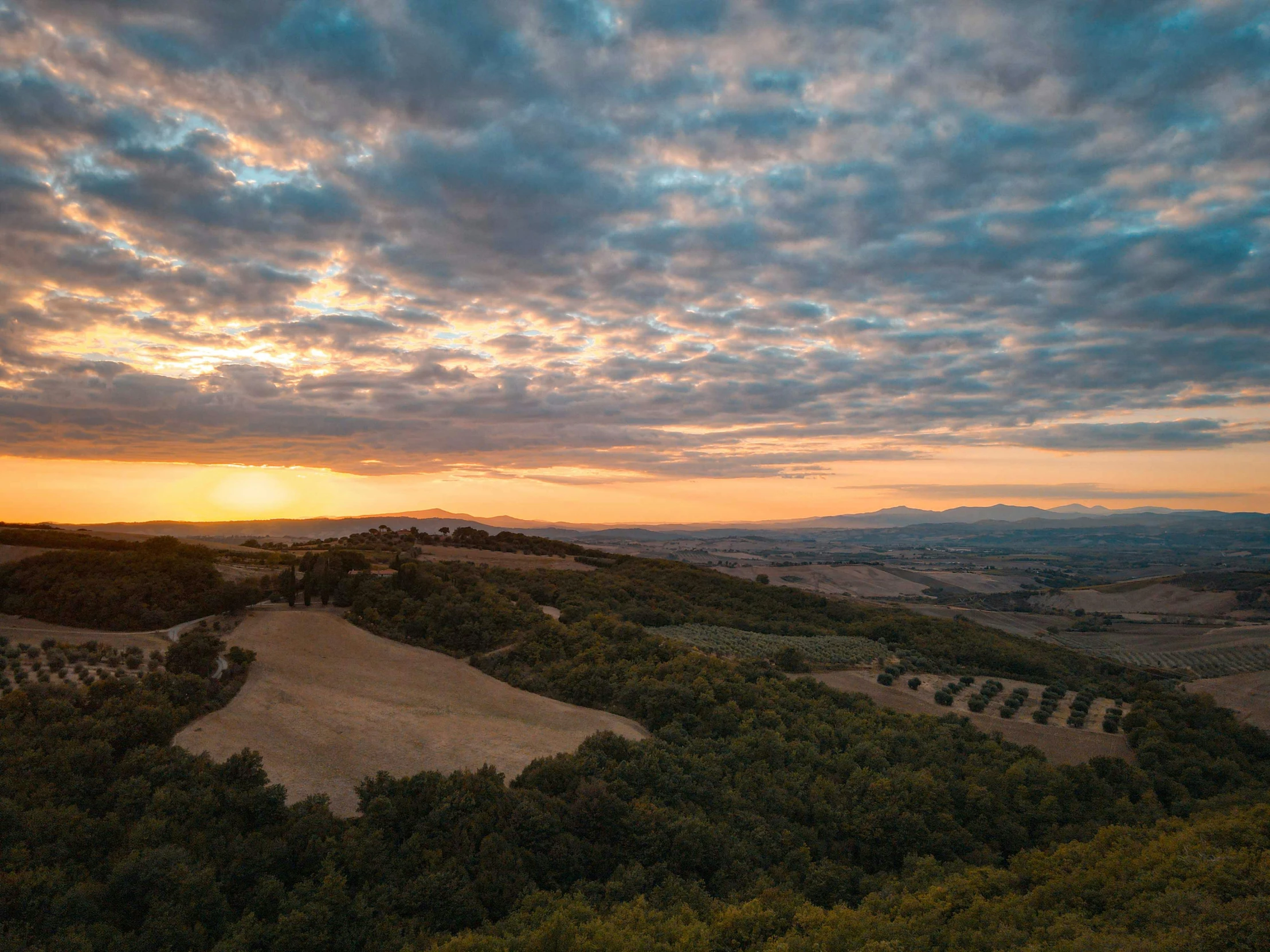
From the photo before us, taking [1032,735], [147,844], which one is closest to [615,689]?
[147,844]

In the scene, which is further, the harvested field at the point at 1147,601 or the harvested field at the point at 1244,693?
the harvested field at the point at 1147,601

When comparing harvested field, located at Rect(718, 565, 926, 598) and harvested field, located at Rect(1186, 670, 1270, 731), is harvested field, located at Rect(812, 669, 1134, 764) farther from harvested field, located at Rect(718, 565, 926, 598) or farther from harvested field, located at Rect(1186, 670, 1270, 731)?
harvested field, located at Rect(718, 565, 926, 598)

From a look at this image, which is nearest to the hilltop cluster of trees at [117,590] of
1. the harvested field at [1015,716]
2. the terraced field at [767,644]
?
the terraced field at [767,644]

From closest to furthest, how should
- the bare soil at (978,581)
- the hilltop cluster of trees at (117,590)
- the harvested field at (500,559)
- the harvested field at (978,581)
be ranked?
the hilltop cluster of trees at (117,590) → the harvested field at (500,559) → the harvested field at (978,581) → the bare soil at (978,581)

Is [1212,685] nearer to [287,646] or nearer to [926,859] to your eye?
[926,859]

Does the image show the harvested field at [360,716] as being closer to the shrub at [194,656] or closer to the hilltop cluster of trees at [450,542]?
the shrub at [194,656]

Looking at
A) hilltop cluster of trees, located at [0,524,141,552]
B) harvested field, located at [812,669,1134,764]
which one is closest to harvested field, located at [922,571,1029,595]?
harvested field, located at [812,669,1134,764]

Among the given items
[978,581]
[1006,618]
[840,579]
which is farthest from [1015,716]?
[978,581]

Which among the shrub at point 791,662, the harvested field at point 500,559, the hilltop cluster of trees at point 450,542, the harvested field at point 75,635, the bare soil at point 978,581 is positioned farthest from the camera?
the bare soil at point 978,581
